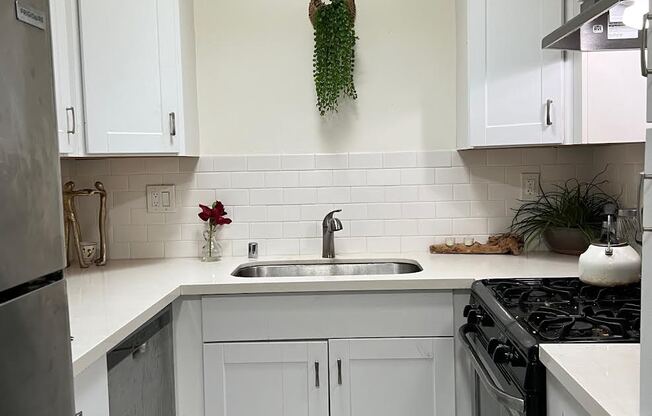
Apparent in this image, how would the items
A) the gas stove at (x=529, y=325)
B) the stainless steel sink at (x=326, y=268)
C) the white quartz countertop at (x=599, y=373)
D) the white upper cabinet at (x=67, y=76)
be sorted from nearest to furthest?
the white quartz countertop at (x=599, y=373) → the gas stove at (x=529, y=325) → the white upper cabinet at (x=67, y=76) → the stainless steel sink at (x=326, y=268)

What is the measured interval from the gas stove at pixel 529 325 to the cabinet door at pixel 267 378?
0.56 metres

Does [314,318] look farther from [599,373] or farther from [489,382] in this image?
[599,373]

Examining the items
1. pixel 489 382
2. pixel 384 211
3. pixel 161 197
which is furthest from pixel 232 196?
pixel 489 382

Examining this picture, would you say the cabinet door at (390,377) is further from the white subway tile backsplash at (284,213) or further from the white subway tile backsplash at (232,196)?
the white subway tile backsplash at (232,196)

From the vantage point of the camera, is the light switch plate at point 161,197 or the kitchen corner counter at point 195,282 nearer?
the kitchen corner counter at point 195,282

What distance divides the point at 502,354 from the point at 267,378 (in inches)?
37.8

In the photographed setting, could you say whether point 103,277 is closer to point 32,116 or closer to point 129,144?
point 129,144

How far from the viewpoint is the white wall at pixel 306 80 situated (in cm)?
279

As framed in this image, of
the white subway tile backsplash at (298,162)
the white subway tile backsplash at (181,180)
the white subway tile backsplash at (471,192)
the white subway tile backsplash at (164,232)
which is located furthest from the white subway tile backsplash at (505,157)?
the white subway tile backsplash at (164,232)

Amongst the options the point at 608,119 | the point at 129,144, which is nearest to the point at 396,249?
the point at 608,119

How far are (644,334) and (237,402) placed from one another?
1.64 metres

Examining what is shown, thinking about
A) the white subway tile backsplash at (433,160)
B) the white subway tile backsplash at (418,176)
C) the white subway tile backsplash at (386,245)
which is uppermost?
the white subway tile backsplash at (433,160)

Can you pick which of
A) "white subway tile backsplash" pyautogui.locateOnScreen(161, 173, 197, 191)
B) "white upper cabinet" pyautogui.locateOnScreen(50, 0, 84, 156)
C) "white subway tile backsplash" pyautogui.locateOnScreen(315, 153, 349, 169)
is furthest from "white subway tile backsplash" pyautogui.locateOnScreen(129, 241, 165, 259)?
"white subway tile backsplash" pyautogui.locateOnScreen(315, 153, 349, 169)

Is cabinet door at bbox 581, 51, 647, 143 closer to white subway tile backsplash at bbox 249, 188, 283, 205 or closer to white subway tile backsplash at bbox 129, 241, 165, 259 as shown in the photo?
white subway tile backsplash at bbox 249, 188, 283, 205
